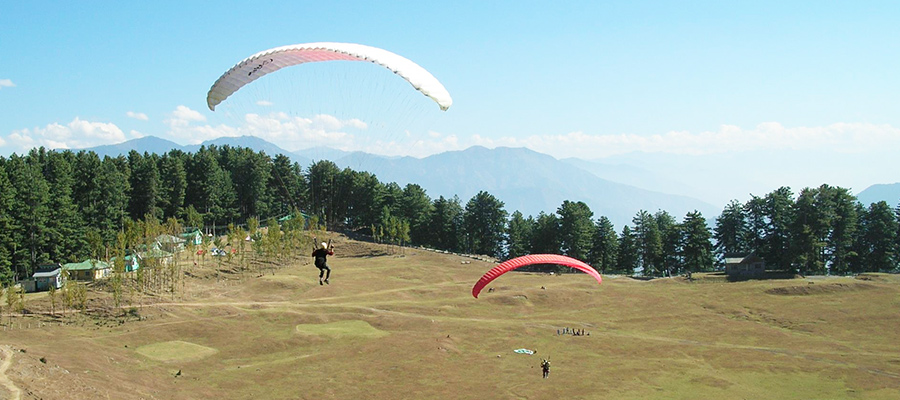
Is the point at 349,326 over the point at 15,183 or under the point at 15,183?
under

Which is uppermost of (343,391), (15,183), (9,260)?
(15,183)

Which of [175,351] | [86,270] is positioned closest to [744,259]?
[175,351]

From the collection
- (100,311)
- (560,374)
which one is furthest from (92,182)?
(560,374)

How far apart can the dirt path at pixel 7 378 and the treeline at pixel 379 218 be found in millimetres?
33845

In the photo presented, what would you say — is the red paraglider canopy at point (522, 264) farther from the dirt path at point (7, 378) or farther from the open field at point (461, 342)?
the dirt path at point (7, 378)

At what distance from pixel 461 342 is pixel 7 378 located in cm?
2962

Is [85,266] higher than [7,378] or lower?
higher

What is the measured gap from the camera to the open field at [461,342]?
36.2m

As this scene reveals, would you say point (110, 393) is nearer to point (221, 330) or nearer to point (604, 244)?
point (221, 330)

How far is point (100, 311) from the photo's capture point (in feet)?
174

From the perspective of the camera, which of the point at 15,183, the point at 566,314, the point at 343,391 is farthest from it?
the point at 15,183

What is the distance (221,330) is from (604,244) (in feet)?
213

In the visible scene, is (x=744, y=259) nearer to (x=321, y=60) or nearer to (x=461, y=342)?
(x=461, y=342)

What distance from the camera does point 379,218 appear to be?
371ft
